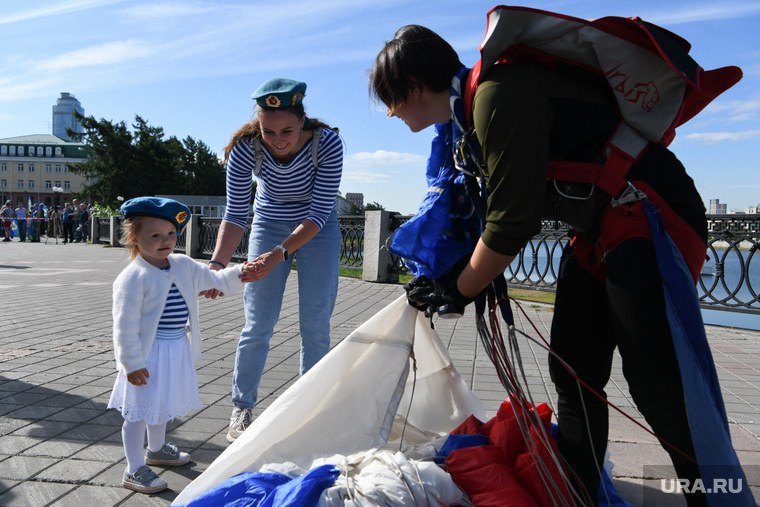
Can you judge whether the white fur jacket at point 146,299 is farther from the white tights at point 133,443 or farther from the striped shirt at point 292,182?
the striped shirt at point 292,182

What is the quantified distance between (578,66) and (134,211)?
2.10m

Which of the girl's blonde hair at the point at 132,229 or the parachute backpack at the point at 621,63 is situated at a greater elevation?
the parachute backpack at the point at 621,63

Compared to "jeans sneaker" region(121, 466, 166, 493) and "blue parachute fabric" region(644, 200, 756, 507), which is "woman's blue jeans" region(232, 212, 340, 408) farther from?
"blue parachute fabric" region(644, 200, 756, 507)

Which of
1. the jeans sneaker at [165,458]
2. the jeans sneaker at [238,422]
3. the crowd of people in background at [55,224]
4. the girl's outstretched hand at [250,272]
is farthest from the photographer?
the crowd of people in background at [55,224]

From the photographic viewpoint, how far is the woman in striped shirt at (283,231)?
3486 millimetres

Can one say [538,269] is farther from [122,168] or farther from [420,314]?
[122,168]

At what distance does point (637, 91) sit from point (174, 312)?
2260 mm

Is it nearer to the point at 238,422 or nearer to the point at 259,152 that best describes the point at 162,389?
the point at 238,422

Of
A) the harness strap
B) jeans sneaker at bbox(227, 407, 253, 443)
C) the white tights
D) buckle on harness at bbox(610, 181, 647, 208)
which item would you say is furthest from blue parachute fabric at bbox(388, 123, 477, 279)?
jeans sneaker at bbox(227, 407, 253, 443)

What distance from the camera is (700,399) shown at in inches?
69.6

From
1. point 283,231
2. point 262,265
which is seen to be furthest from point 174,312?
point 283,231

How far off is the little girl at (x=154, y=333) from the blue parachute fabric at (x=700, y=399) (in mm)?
2110

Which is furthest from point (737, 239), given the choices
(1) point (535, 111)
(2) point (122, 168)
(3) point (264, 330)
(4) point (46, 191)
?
(4) point (46, 191)

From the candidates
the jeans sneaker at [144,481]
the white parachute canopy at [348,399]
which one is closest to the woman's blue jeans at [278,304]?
the jeans sneaker at [144,481]
